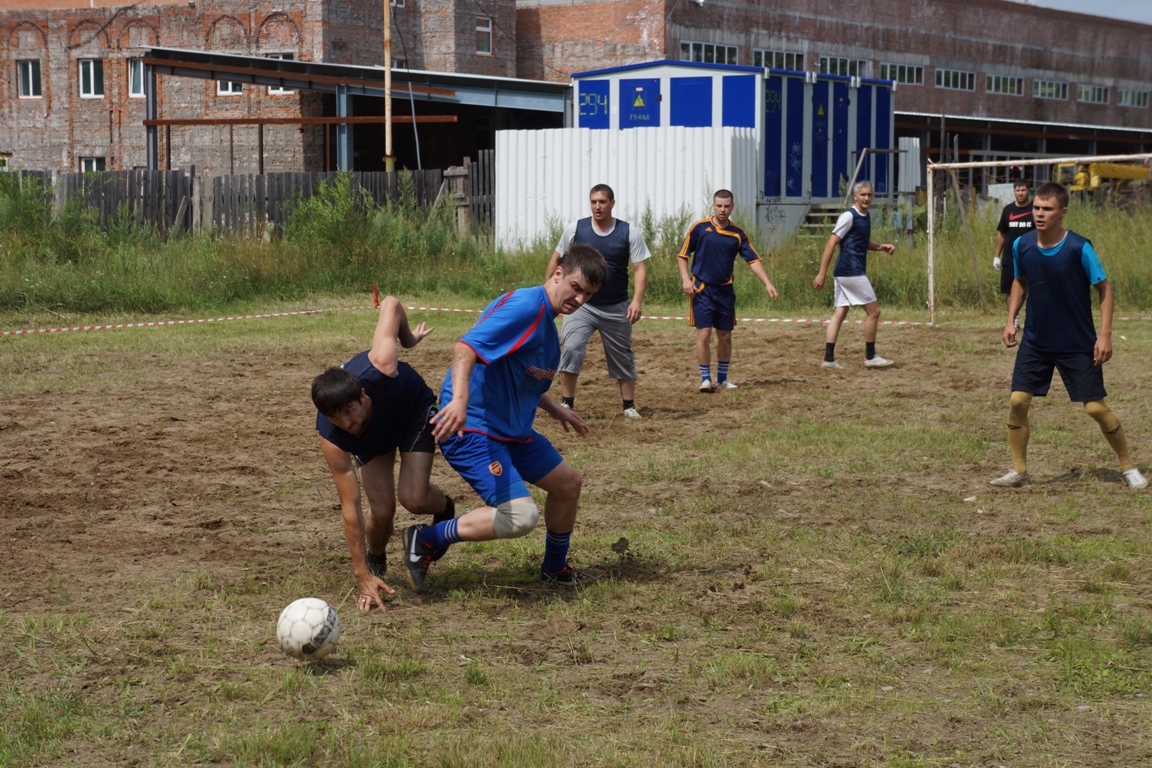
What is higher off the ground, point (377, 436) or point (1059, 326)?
point (1059, 326)

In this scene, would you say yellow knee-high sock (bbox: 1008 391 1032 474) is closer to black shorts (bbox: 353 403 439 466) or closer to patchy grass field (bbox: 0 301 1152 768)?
patchy grass field (bbox: 0 301 1152 768)

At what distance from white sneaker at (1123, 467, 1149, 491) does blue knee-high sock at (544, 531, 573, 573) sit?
13.2ft

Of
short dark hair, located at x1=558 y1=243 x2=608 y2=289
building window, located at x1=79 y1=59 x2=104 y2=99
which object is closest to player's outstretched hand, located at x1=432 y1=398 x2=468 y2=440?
short dark hair, located at x1=558 y1=243 x2=608 y2=289

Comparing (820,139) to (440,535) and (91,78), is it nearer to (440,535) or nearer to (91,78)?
(440,535)

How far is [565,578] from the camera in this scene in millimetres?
6090

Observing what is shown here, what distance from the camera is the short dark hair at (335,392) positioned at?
5250 millimetres

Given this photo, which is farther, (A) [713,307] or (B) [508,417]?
(A) [713,307]

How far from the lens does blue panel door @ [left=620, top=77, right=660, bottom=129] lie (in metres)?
27.3

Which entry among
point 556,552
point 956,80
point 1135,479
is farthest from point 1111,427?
point 956,80

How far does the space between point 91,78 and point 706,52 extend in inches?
863

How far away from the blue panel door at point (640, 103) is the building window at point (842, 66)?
24.3 metres

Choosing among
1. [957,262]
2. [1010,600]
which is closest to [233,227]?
[957,262]

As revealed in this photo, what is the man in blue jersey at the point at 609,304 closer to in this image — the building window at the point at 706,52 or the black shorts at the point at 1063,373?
the black shorts at the point at 1063,373

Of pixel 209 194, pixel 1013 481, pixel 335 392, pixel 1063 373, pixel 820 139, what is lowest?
pixel 1013 481
